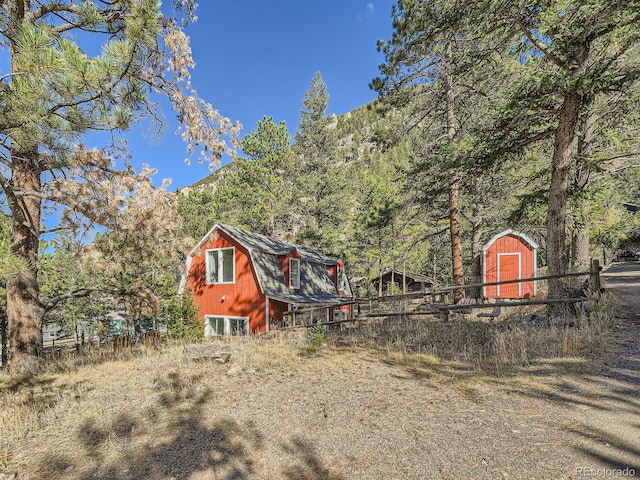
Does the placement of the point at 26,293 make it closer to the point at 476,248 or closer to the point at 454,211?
the point at 454,211

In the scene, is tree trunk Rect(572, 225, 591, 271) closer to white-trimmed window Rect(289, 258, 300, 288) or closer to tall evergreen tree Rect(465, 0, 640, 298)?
tall evergreen tree Rect(465, 0, 640, 298)

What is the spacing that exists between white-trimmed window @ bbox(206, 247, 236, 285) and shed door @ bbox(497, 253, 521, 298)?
51.4 ft

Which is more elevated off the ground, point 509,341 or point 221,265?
point 221,265

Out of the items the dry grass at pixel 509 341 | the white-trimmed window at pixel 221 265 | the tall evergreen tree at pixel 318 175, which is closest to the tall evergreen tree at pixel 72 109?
the dry grass at pixel 509 341

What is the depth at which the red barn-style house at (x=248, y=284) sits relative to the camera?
15.3m

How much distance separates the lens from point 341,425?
12.3 feet

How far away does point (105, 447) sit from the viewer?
11.6 ft

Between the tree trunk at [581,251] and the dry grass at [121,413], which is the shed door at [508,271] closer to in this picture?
the tree trunk at [581,251]

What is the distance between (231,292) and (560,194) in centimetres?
1443

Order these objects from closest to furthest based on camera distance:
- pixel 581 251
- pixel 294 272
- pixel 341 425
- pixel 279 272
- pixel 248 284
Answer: pixel 341 425, pixel 581 251, pixel 248 284, pixel 279 272, pixel 294 272

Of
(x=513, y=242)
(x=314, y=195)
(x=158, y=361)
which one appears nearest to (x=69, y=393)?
(x=158, y=361)

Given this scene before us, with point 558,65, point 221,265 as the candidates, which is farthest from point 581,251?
point 221,265

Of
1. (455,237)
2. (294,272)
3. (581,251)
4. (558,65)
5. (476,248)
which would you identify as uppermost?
(558,65)

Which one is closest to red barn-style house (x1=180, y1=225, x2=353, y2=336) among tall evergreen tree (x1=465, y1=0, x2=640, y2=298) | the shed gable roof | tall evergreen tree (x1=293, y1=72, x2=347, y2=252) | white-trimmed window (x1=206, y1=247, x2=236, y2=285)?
white-trimmed window (x1=206, y1=247, x2=236, y2=285)
